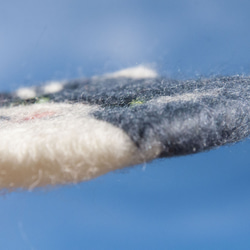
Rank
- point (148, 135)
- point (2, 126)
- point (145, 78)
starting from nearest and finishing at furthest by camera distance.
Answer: point (148, 135) → point (2, 126) → point (145, 78)

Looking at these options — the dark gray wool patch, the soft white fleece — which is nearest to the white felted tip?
the dark gray wool patch

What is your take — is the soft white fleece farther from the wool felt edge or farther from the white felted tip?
the white felted tip

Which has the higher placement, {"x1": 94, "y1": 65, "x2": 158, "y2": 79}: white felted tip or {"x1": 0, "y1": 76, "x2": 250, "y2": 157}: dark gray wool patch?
{"x1": 94, "y1": 65, "x2": 158, "y2": 79}: white felted tip

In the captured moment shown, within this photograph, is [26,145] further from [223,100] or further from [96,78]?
[96,78]

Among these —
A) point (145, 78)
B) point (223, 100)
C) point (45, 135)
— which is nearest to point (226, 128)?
point (223, 100)

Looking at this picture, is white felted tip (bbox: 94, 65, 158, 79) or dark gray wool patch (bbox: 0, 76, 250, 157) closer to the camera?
dark gray wool patch (bbox: 0, 76, 250, 157)

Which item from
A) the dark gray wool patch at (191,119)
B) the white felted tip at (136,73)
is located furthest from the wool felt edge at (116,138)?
the white felted tip at (136,73)

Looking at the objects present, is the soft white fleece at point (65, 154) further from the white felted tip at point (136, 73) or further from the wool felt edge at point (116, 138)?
the white felted tip at point (136, 73)

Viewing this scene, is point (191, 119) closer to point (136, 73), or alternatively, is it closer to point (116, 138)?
point (116, 138)
